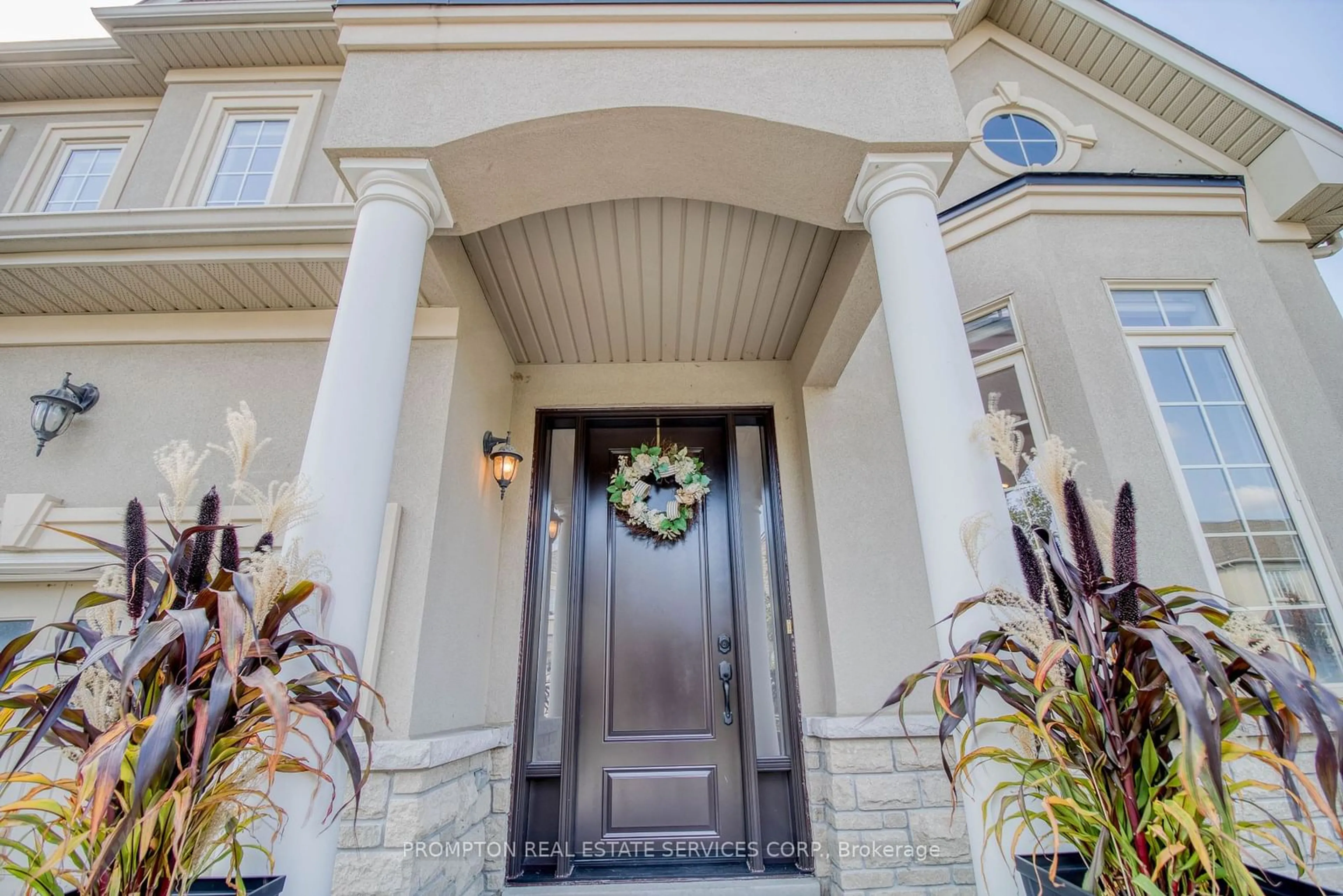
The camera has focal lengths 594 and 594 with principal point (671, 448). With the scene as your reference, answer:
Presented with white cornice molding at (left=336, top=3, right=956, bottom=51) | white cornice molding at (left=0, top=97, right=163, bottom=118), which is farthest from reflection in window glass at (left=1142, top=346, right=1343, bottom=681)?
white cornice molding at (left=0, top=97, right=163, bottom=118)

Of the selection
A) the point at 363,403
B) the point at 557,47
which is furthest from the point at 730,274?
the point at 363,403

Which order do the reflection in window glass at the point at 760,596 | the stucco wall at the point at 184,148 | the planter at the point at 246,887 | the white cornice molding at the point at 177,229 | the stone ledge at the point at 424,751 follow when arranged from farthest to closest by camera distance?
1. the stucco wall at the point at 184,148
2. the reflection in window glass at the point at 760,596
3. the white cornice molding at the point at 177,229
4. the stone ledge at the point at 424,751
5. the planter at the point at 246,887

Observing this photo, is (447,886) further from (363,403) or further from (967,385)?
(967,385)

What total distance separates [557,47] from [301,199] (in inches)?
83.1

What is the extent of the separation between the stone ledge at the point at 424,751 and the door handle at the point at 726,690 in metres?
1.33

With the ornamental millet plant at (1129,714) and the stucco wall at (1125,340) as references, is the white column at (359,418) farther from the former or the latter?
the stucco wall at (1125,340)

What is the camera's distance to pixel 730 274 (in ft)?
10.3

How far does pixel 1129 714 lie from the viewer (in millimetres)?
1194

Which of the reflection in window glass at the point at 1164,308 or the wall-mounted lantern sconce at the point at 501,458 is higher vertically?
the reflection in window glass at the point at 1164,308

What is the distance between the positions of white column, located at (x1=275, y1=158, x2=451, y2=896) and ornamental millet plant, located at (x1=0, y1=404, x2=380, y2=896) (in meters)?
0.11

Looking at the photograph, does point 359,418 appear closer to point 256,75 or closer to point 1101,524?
point 1101,524

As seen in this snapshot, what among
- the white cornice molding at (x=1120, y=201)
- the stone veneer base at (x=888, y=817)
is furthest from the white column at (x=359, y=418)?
the white cornice molding at (x=1120, y=201)

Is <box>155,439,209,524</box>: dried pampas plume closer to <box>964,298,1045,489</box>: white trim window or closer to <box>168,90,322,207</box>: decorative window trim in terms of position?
<box>168,90,322,207</box>: decorative window trim

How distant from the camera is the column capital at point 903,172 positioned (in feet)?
6.91
